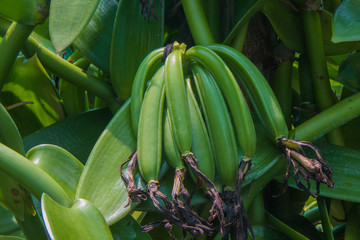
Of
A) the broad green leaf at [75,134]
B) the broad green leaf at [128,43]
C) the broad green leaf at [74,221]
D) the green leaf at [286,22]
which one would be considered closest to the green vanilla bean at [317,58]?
the green leaf at [286,22]

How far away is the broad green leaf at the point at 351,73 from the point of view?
2.32ft

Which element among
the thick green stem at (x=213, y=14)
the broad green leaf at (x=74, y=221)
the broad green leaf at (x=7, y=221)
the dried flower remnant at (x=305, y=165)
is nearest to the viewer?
the broad green leaf at (x=74, y=221)

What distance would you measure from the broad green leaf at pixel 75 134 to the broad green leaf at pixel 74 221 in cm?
25

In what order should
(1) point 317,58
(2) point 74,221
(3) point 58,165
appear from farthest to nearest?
(1) point 317,58
(3) point 58,165
(2) point 74,221

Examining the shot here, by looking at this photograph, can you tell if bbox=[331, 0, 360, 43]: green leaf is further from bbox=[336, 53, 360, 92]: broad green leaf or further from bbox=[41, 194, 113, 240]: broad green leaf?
bbox=[41, 194, 113, 240]: broad green leaf

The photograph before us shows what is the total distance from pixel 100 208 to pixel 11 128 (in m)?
0.14

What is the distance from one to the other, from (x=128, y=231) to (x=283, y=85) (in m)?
0.36

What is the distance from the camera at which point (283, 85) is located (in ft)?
2.55

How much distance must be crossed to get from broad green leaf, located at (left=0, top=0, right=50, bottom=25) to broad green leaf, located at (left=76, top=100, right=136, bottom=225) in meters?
0.17

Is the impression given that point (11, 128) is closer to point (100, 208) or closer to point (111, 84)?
point (100, 208)

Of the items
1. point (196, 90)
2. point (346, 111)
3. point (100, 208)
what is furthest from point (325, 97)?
point (100, 208)

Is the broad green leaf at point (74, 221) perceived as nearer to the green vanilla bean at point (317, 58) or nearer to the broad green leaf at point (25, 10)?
the broad green leaf at point (25, 10)

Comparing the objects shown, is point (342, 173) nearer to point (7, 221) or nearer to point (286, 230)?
point (286, 230)

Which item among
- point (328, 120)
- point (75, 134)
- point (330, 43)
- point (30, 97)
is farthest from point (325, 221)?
point (30, 97)
